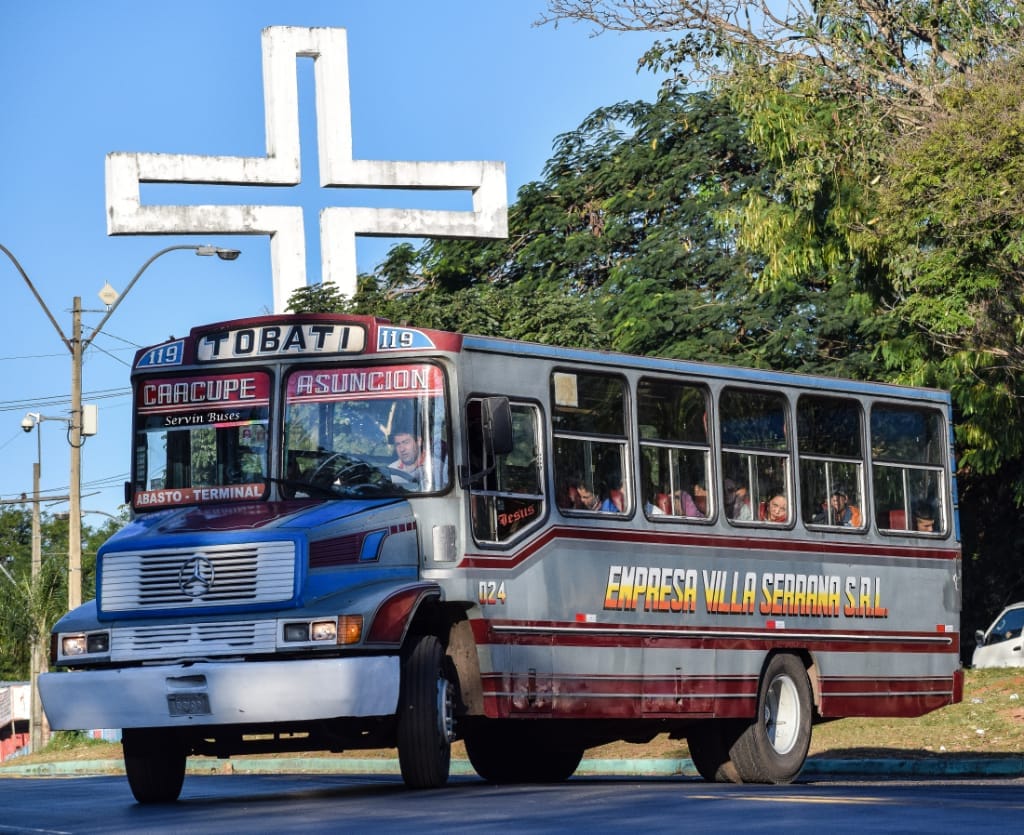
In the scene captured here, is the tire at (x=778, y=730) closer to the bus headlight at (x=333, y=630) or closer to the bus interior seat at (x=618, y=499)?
the bus interior seat at (x=618, y=499)

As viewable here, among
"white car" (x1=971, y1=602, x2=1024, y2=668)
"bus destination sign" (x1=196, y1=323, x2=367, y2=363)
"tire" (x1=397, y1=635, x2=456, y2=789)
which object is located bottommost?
"white car" (x1=971, y1=602, x2=1024, y2=668)

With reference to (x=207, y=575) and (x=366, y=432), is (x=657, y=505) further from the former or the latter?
(x=207, y=575)

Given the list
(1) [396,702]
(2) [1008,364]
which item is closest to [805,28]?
(2) [1008,364]

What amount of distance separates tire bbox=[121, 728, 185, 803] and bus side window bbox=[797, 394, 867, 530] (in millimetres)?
5872

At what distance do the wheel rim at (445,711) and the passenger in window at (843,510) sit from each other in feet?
16.4

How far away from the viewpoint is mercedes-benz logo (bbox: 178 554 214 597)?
1308cm

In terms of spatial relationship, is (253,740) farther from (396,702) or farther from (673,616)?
(673,616)

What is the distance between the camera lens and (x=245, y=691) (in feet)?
41.5

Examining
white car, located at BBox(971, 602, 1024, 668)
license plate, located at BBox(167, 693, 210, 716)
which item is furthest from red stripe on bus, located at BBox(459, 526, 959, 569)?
white car, located at BBox(971, 602, 1024, 668)

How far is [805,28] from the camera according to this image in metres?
23.4

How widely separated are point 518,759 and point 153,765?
4.19 meters

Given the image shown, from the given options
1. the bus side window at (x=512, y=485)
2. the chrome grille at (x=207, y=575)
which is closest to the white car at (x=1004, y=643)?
the bus side window at (x=512, y=485)

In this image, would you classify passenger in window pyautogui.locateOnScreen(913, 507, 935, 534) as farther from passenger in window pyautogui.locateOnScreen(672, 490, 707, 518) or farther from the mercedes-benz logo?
the mercedes-benz logo

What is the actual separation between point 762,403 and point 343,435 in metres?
4.35
